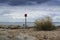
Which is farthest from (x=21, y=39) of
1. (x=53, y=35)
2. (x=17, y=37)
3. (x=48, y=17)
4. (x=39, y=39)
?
(x=48, y=17)

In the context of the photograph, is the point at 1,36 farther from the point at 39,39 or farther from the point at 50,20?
the point at 50,20

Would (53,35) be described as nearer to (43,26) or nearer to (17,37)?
(17,37)

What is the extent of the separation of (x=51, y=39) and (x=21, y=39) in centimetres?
349

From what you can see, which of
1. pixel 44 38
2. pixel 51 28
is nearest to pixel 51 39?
pixel 44 38

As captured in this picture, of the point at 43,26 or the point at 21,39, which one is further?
the point at 43,26

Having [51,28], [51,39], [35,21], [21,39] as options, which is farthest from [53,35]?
[35,21]

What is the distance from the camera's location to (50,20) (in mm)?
31562

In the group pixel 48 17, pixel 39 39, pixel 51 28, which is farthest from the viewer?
pixel 48 17

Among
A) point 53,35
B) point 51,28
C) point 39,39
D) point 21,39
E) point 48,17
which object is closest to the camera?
point 21,39

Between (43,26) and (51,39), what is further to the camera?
(43,26)

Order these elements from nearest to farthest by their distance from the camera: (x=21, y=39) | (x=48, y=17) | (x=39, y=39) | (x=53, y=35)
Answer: (x=21, y=39), (x=39, y=39), (x=53, y=35), (x=48, y=17)

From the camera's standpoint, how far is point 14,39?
1866 centimetres

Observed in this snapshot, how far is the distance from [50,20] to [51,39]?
1049 centimetres

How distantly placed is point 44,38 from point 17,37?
10.9ft
